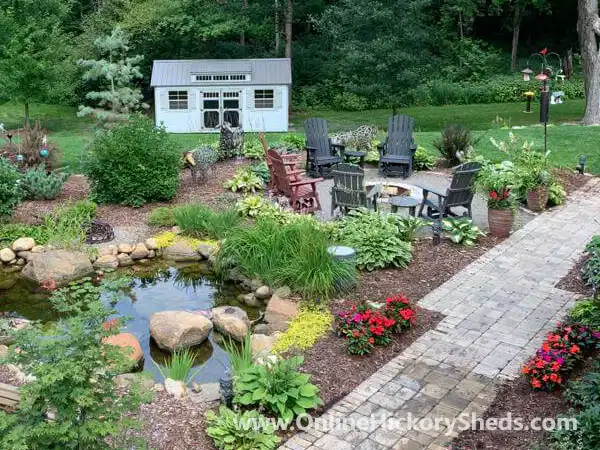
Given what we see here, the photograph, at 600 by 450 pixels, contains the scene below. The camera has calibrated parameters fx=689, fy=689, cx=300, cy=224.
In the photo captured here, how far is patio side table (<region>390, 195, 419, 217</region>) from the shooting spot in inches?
339

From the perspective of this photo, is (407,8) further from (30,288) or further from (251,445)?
(251,445)

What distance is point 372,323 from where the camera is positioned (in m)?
5.86

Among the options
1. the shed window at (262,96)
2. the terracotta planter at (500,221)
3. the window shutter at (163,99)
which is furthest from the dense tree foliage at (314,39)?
the terracotta planter at (500,221)

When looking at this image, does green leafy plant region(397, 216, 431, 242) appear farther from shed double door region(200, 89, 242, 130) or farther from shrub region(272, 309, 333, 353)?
shed double door region(200, 89, 242, 130)

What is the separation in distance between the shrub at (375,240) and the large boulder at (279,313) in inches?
45.4

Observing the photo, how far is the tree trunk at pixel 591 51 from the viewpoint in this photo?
1717cm

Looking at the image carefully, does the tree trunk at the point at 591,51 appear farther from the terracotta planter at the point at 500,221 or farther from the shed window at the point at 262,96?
the terracotta planter at the point at 500,221

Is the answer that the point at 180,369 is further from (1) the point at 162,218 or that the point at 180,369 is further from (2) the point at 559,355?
(1) the point at 162,218

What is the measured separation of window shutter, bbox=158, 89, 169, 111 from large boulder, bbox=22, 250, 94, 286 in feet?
42.9

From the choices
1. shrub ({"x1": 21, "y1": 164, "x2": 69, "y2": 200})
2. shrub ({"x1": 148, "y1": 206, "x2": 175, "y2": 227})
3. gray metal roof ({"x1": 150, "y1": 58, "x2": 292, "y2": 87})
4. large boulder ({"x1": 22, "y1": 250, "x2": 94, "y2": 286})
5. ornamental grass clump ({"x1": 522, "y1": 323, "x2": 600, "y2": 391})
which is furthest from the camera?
gray metal roof ({"x1": 150, "y1": 58, "x2": 292, "y2": 87})

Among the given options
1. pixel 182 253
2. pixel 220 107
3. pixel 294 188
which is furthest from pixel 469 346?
pixel 220 107

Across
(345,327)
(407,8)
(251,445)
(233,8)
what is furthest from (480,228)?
(233,8)

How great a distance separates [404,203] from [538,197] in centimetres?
235

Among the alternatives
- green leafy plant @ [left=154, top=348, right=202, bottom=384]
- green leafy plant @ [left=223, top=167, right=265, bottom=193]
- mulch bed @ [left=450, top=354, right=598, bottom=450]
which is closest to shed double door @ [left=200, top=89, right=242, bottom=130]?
green leafy plant @ [left=223, top=167, right=265, bottom=193]
